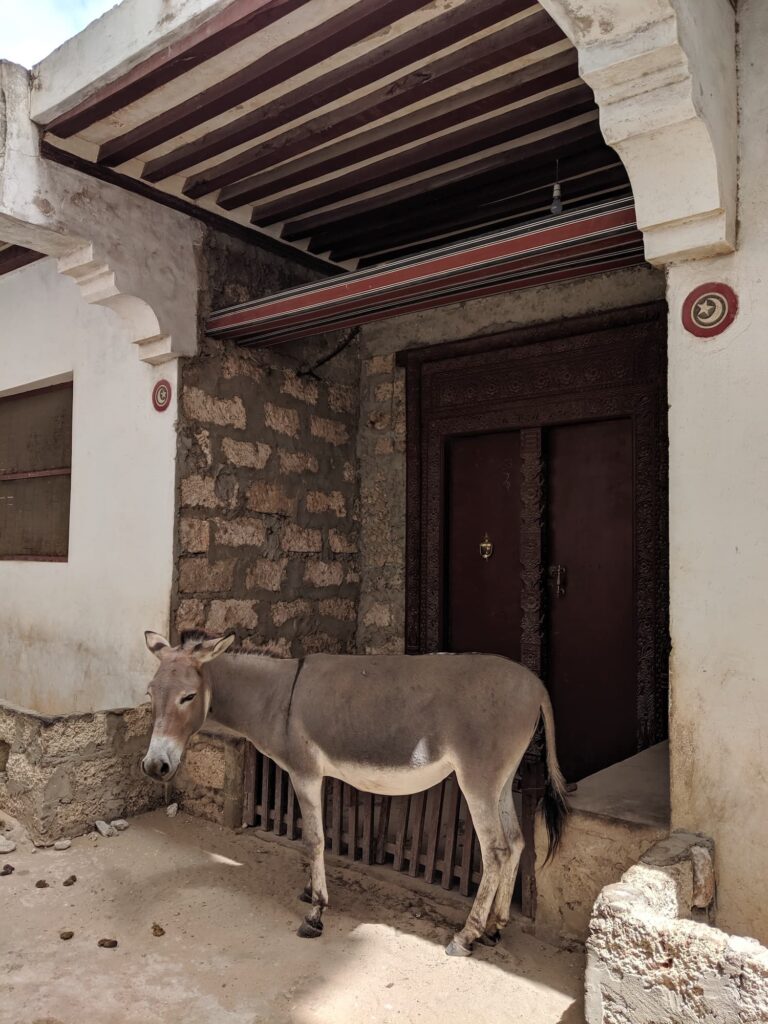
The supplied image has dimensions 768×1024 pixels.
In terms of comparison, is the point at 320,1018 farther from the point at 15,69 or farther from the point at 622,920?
the point at 15,69

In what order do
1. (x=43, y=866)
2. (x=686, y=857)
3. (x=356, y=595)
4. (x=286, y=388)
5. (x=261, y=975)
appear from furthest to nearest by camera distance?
(x=356, y=595) < (x=286, y=388) < (x=43, y=866) < (x=261, y=975) < (x=686, y=857)

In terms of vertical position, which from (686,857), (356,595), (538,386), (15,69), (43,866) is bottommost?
(43,866)

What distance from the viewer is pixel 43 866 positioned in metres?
3.57

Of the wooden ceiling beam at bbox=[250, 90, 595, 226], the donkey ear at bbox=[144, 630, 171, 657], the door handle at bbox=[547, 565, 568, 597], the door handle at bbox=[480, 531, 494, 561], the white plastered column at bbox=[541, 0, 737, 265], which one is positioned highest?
the wooden ceiling beam at bbox=[250, 90, 595, 226]

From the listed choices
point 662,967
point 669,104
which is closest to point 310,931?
point 662,967

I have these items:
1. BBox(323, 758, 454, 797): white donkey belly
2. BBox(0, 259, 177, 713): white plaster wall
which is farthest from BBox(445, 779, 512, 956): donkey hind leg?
BBox(0, 259, 177, 713): white plaster wall

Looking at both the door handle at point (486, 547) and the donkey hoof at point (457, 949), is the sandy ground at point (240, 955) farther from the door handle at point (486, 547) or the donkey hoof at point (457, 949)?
the door handle at point (486, 547)

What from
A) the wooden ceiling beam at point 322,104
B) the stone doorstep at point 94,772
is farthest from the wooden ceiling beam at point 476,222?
the stone doorstep at point 94,772

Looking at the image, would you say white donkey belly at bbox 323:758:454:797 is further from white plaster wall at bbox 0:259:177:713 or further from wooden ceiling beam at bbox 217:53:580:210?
wooden ceiling beam at bbox 217:53:580:210

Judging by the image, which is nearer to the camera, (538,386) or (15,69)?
(15,69)

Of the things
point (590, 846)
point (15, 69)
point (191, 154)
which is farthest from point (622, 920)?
point (15, 69)

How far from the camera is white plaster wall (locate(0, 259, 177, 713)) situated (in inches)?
177

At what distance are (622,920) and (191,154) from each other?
3.82 metres

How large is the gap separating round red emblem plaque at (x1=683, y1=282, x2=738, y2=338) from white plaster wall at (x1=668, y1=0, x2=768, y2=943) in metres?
0.03
